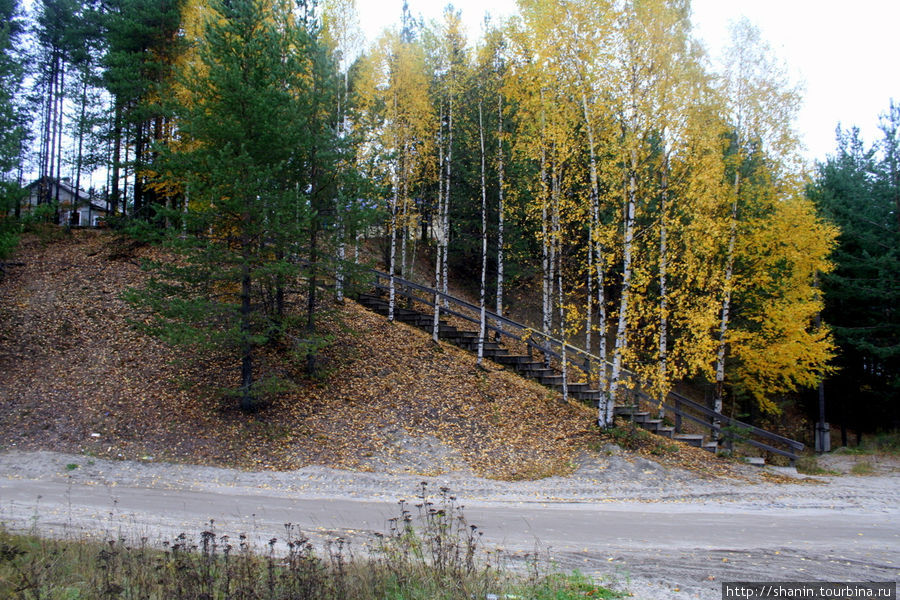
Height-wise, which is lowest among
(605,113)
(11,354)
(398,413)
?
(398,413)

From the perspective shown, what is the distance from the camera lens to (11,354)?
1474 cm

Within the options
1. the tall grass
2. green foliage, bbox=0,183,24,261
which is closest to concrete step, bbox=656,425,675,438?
the tall grass

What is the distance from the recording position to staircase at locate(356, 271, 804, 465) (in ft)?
48.8

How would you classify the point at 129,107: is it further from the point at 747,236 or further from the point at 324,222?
the point at 747,236

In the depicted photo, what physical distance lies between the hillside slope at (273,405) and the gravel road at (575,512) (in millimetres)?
790

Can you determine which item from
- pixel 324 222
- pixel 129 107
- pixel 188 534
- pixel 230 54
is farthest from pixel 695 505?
pixel 129 107

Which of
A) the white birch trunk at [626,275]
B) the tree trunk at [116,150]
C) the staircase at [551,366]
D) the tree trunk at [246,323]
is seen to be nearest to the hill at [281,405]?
the tree trunk at [246,323]

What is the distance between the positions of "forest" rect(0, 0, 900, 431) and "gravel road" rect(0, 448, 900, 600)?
286 centimetres

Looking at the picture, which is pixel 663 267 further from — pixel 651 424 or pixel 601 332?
pixel 651 424

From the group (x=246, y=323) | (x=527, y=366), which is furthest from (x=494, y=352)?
(x=246, y=323)

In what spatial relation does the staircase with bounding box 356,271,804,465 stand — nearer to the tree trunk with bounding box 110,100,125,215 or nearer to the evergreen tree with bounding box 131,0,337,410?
the evergreen tree with bounding box 131,0,337,410

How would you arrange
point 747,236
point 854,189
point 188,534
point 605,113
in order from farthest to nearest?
point 854,189, point 747,236, point 605,113, point 188,534

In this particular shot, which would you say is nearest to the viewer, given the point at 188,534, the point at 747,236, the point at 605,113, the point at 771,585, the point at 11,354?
the point at 771,585

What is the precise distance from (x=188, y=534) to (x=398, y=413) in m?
7.13
